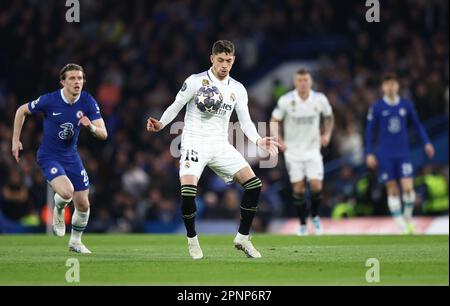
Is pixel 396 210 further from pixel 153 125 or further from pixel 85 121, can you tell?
pixel 153 125

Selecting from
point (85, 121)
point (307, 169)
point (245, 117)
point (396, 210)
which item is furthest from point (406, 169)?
point (85, 121)

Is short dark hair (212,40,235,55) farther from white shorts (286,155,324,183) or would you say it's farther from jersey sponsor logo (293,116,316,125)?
white shorts (286,155,324,183)

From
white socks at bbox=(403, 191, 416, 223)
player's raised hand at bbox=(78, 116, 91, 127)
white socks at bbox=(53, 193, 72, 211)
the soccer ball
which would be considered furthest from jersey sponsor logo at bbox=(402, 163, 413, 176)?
player's raised hand at bbox=(78, 116, 91, 127)

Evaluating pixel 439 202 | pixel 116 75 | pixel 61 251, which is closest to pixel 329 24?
pixel 116 75

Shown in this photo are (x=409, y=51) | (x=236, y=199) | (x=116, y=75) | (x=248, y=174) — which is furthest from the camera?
(x=116, y=75)

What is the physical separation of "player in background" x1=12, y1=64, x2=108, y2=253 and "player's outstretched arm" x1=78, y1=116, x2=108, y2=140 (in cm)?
1

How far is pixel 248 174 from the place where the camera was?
468 inches

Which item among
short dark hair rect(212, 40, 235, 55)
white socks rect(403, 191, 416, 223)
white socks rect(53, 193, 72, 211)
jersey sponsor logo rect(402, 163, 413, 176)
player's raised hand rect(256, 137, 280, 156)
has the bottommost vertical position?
white socks rect(403, 191, 416, 223)

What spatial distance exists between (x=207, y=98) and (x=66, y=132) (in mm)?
2459

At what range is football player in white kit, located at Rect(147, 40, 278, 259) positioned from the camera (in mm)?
11617

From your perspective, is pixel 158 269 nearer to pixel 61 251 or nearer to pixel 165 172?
pixel 61 251

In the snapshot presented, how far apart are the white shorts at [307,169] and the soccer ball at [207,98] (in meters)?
6.11

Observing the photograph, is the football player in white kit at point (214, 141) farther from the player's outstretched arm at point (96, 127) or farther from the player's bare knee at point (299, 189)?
the player's bare knee at point (299, 189)

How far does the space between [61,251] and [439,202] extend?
31.1 feet
